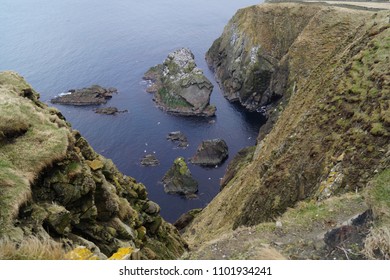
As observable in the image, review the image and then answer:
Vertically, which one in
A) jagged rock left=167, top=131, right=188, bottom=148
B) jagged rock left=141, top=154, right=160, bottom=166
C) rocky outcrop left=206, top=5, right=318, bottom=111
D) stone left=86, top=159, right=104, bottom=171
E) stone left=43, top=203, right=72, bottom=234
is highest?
stone left=43, top=203, right=72, bottom=234

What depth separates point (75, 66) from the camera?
451ft

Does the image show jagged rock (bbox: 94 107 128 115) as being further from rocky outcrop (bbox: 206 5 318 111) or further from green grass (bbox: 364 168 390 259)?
green grass (bbox: 364 168 390 259)

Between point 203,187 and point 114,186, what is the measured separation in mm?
46750

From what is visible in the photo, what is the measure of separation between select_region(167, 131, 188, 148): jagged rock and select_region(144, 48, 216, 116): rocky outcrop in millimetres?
13059

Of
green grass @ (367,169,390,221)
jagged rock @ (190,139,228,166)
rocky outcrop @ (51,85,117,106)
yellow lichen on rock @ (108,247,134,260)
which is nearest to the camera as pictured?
yellow lichen on rock @ (108,247,134,260)

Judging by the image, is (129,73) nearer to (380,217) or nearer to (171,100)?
(171,100)

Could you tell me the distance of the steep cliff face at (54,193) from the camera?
55.2 ft

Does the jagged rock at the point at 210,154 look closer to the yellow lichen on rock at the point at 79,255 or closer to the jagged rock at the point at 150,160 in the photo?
the jagged rock at the point at 150,160

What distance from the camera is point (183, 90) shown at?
107 meters

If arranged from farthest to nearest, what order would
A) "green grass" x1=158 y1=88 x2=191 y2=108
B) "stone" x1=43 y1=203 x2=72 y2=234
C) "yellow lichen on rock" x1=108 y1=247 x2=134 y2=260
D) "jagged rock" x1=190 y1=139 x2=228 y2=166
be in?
1. "green grass" x1=158 y1=88 x2=191 y2=108
2. "jagged rock" x1=190 y1=139 x2=228 y2=166
3. "stone" x1=43 y1=203 x2=72 y2=234
4. "yellow lichen on rock" x1=108 y1=247 x2=134 y2=260

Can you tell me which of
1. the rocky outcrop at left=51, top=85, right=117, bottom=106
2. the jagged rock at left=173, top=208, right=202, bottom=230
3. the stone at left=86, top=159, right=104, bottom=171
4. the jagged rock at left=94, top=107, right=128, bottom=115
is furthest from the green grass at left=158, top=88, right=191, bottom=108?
the stone at left=86, top=159, right=104, bottom=171

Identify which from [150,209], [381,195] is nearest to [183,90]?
[150,209]

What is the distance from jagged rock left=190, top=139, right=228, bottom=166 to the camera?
80.9 m

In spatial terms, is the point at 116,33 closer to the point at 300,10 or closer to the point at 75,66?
the point at 75,66
